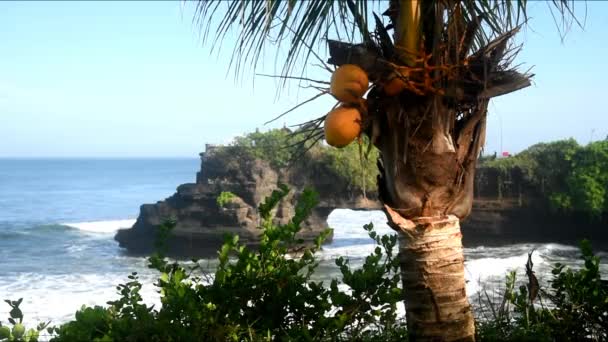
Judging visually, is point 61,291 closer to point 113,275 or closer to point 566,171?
point 113,275

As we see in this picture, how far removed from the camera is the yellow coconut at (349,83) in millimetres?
2883

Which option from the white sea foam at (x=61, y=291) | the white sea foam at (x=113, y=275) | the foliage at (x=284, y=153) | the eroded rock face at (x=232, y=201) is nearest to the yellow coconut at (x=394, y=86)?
the white sea foam at (x=113, y=275)

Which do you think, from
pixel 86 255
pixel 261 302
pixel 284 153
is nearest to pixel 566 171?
pixel 284 153

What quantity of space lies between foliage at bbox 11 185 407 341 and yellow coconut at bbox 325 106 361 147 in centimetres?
73

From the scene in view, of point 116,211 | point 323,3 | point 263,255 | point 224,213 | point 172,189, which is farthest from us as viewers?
point 172,189

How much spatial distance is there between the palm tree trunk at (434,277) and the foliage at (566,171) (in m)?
26.9

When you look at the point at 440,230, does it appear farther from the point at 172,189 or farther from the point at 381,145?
the point at 172,189

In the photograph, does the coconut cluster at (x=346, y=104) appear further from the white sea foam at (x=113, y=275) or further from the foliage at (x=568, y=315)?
the white sea foam at (x=113, y=275)

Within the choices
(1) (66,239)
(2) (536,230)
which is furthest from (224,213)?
(1) (66,239)

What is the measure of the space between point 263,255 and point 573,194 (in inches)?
1160

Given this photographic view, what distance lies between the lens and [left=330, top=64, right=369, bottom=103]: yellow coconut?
2.88 m

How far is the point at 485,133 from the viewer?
3.13m

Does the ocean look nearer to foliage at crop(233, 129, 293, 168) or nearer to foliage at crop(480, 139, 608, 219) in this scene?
foliage at crop(480, 139, 608, 219)

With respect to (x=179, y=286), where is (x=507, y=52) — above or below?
above
